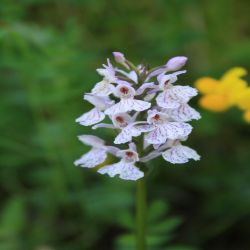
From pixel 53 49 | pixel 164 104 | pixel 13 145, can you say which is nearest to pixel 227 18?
pixel 53 49

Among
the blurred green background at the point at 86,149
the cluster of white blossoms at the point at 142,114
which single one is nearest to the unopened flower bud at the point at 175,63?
the cluster of white blossoms at the point at 142,114

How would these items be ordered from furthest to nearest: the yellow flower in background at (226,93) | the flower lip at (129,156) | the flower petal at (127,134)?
1. the yellow flower in background at (226,93)
2. the flower lip at (129,156)
3. the flower petal at (127,134)

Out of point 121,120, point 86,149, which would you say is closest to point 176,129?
point 121,120

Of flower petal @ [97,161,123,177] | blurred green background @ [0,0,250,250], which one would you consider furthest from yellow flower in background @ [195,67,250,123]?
flower petal @ [97,161,123,177]

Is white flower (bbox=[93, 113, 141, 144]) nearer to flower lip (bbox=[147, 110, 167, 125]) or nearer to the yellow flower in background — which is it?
flower lip (bbox=[147, 110, 167, 125])

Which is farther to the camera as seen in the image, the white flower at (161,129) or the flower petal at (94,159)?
the flower petal at (94,159)

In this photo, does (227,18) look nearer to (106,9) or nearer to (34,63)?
(106,9)

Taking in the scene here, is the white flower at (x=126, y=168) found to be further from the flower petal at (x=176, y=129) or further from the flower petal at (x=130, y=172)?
the flower petal at (x=176, y=129)
